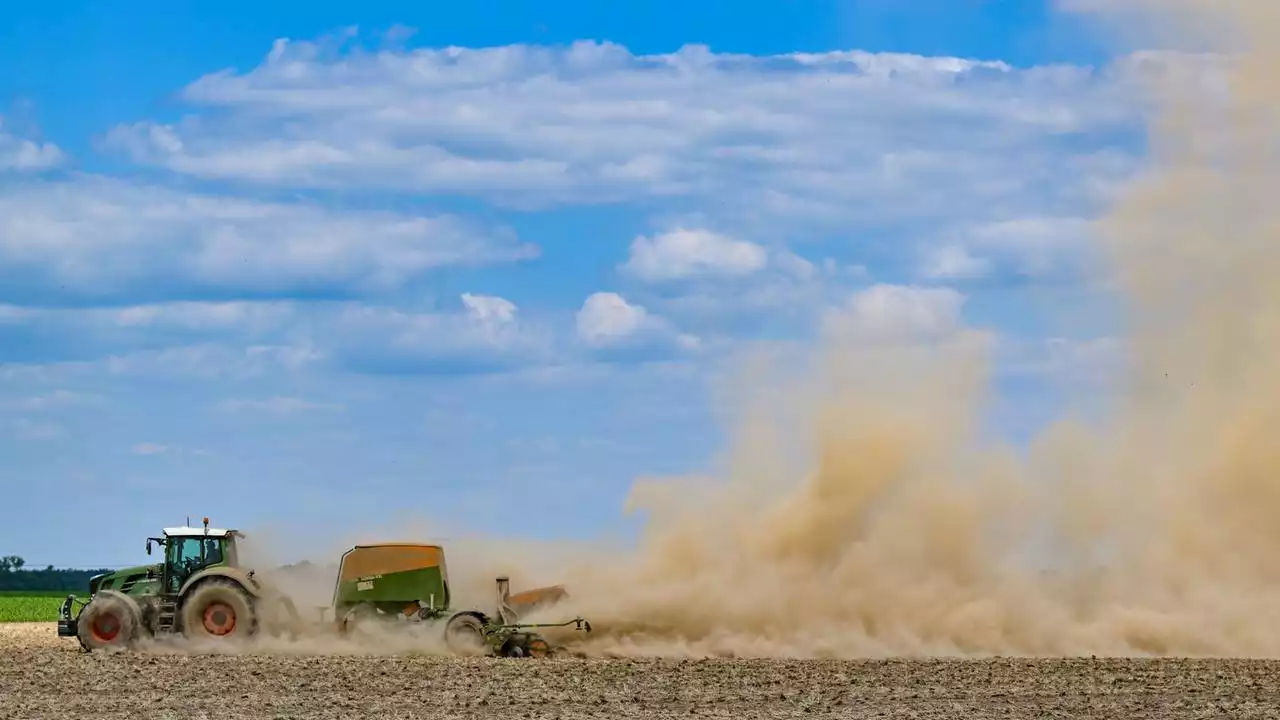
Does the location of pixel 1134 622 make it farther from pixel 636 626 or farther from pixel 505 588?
pixel 505 588

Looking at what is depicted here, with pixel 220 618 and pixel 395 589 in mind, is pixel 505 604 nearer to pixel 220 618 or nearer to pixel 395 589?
pixel 395 589

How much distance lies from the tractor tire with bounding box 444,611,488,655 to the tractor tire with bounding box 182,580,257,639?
4.54 m

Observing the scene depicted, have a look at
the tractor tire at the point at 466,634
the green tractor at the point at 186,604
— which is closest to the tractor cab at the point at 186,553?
the green tractor at the point at 186,604

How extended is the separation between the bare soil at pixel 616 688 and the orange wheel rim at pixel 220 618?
1909mm

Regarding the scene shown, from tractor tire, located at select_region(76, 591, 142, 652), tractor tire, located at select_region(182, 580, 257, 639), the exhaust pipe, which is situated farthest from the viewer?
tractor tire, located at select_region(76, 591, 142, 652)

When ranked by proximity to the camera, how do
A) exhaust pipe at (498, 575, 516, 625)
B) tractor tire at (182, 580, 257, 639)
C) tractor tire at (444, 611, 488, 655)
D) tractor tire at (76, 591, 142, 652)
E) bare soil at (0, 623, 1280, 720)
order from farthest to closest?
tractor tire at (76, 591, 142, 652) < tractor tire at (182, 580, 257, 639) < exhaust pipe at (498, 575, 516, 625) < tractor tire at (444, 611, 488, 655) < bare soil at (0, 623, 1280, 720)

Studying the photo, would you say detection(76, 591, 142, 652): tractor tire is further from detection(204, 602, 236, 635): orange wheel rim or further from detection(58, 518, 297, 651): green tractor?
detection(204, 602, 236, 635): orange wheel rim

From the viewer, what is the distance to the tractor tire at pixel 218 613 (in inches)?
1533

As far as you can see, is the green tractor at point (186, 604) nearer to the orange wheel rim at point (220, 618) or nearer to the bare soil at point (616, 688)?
the orange wheel rim at point (220, 618)

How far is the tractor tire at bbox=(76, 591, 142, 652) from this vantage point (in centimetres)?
3906

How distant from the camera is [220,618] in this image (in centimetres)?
3919

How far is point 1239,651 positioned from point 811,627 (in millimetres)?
9228

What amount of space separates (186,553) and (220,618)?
2018 mm

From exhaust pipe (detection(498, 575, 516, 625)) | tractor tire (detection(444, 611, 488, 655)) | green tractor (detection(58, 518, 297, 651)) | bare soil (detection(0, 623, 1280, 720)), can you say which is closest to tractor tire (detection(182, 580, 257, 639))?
green tractor (detection(58, 518, 297, 651))
